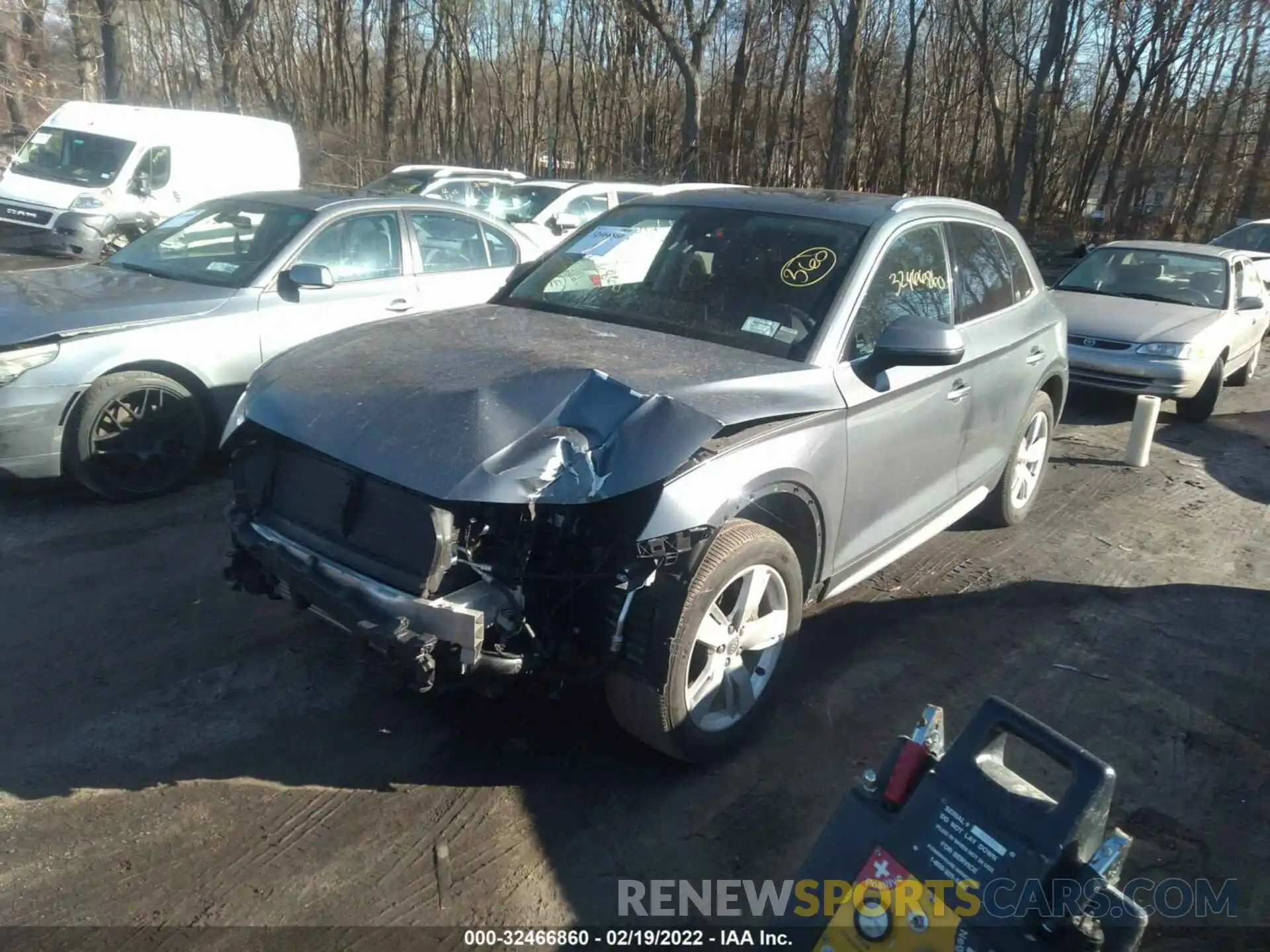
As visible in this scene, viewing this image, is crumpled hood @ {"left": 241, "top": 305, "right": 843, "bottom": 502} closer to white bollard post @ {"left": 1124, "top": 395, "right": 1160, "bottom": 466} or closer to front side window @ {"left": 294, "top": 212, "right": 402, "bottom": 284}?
front side window @ {"left": 294, "top": 212, "right": 402, "bottom": 284}

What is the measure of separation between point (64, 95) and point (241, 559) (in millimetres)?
29120

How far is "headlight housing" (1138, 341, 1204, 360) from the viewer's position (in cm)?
872

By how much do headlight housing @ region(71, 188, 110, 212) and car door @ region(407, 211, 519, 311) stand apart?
27.9 feet

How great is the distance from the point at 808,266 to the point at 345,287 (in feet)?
11.8

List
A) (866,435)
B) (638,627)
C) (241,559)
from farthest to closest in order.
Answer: (866,435), (241,559), (638,627)

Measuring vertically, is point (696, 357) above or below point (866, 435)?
above

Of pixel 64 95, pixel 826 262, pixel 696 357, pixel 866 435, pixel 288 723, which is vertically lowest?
pixel 288 723

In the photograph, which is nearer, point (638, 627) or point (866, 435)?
point (638, 627)

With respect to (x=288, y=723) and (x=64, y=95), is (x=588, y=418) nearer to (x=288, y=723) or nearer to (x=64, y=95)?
(x=288, y=723)

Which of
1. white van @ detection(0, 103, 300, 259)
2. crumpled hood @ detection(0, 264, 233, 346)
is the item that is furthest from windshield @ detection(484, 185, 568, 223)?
crumpled hood @ detection(0, 264, 233, 346)

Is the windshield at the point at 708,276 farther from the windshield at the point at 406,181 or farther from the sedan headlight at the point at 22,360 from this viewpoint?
the windshield at the point at 406,181

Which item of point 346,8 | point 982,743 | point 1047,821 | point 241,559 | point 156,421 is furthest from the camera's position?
point 346,8

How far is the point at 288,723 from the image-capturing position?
3.71 meters

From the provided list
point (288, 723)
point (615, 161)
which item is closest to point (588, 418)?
point (288, 723)
